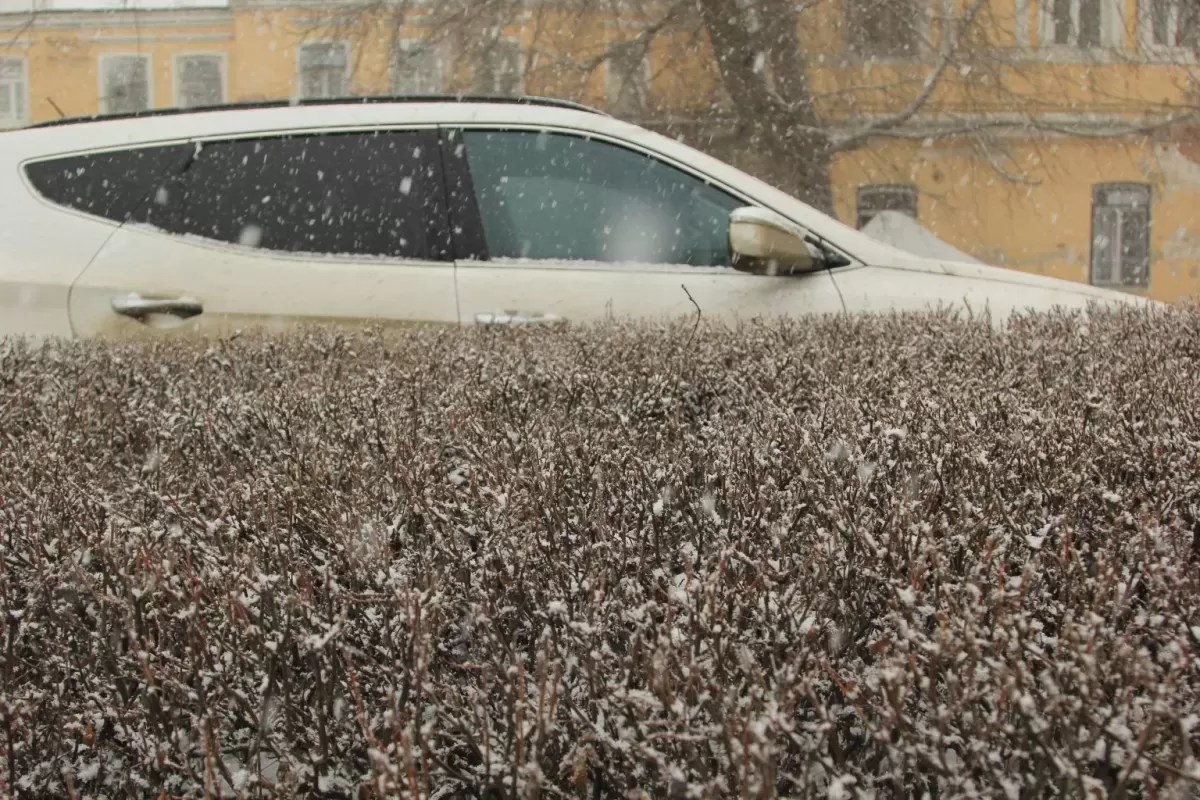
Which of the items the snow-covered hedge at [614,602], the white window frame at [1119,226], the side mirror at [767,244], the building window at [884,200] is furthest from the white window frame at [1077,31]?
the snow-covered hedge at [614,602]

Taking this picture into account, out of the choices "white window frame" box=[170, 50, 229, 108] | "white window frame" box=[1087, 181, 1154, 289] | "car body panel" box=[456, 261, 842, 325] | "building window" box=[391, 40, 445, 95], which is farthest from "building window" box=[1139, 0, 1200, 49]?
"white window frame" box=[170, 50, 229, 108]

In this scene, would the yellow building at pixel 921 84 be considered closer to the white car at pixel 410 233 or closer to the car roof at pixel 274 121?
the car roof at pixel 274 121

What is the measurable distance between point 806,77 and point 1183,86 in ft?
32.5

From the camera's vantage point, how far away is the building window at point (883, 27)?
21.1 m

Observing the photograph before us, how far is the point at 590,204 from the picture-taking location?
6.07 meters

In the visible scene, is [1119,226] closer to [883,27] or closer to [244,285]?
[883,27]

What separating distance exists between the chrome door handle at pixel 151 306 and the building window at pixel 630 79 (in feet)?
55.0

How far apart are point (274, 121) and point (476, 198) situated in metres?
1.12

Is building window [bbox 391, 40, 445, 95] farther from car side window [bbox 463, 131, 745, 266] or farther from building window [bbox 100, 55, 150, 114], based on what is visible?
car side window [bbox 463, 131, 745, 266]

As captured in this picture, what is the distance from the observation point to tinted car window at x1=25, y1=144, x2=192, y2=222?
19.9 ft

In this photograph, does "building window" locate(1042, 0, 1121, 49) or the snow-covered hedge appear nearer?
the snow-covered hedge

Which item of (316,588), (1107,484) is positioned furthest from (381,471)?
(1107,484)

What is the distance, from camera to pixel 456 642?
1.87 m

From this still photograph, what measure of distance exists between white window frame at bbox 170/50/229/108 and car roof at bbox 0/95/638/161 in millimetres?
29290
